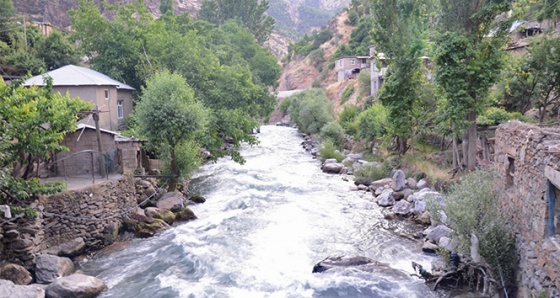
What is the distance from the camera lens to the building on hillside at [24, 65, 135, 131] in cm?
2198

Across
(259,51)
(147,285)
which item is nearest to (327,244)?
(147,285)

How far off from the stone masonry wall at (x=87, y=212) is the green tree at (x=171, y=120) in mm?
3154

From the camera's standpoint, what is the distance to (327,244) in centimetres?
1402

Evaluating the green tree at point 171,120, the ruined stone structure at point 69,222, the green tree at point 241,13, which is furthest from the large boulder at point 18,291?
the green tree at point 241,13

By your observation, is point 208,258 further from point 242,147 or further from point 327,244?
point 242,147

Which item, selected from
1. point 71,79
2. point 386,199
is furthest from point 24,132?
point 386,199

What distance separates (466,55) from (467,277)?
9.29m

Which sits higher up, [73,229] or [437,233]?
[73,229]

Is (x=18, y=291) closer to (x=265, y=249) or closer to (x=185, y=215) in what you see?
(x=265, y=249)

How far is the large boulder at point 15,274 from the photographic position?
34.6ft

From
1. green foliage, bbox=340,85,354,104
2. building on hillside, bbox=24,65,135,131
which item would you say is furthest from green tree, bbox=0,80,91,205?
green foliage, bbox=340,85,354,104

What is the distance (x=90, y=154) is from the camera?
52.4 ft

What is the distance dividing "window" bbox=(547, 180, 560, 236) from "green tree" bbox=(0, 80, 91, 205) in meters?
11.8

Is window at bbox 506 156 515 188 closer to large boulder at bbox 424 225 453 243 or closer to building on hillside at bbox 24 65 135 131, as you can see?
large boulder at bbox 424 225 453 243
